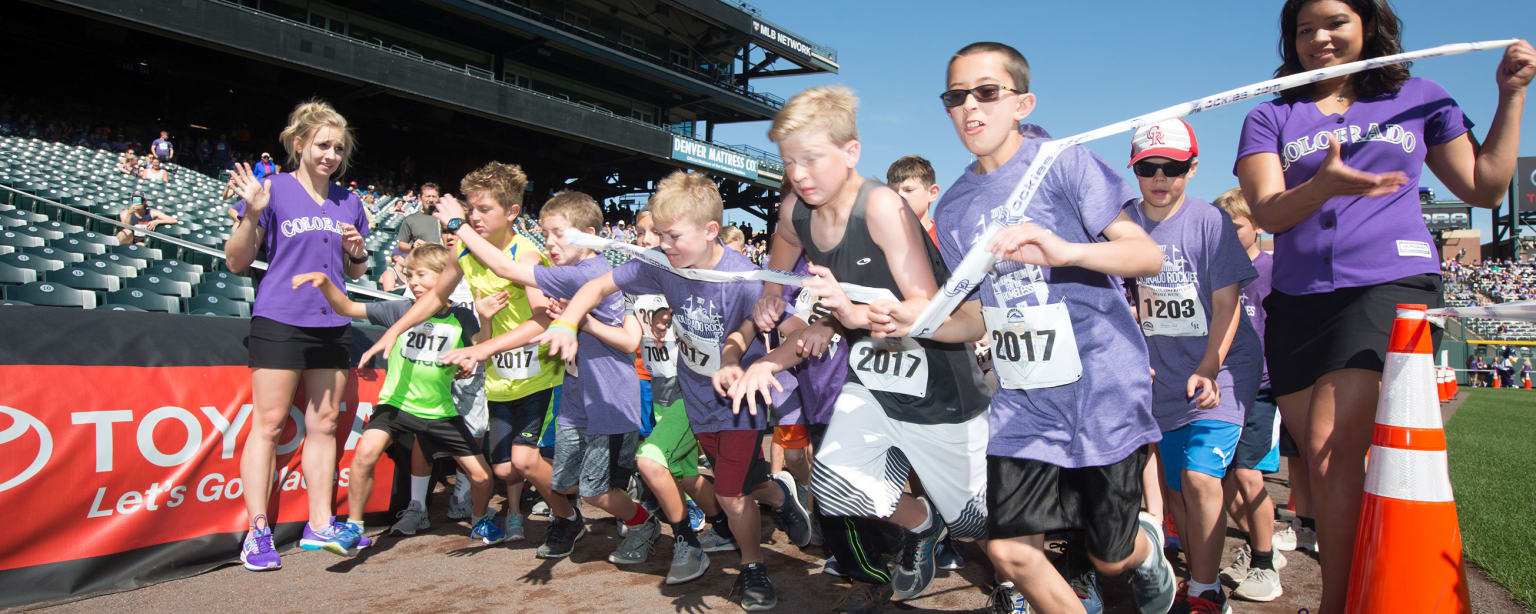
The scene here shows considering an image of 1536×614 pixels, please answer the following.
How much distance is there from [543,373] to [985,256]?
3232 millimetres

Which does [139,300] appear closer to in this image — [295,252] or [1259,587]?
[295,252]

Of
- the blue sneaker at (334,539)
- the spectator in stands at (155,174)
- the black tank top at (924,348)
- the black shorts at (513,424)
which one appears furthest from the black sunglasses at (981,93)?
the spectator in stands at (155,174)

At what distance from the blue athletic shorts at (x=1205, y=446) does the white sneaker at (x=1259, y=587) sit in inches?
26.3

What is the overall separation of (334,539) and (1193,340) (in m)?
3.94

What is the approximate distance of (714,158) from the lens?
34375 millimetres

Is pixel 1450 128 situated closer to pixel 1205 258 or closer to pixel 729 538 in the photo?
pixel 1205 258

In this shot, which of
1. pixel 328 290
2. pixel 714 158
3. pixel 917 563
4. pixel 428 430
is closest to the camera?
pixel 917 563

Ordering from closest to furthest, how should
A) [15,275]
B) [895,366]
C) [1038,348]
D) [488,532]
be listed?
[1038,348] → [895,366] → [488,532] → [15,275]

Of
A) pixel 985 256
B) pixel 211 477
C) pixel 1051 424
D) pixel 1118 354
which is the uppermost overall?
pixel 985 256

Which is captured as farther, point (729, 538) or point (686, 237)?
point (729, 538)

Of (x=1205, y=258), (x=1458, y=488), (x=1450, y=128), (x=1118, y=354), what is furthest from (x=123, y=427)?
(x=1458, y=488)

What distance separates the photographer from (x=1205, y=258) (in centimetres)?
332

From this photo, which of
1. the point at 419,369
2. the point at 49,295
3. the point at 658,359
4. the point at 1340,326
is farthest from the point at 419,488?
the point at 1340,326

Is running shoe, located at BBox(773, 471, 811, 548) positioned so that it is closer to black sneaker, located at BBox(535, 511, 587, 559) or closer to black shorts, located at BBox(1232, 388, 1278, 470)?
black sneaker, located at BBox(535, 511, 587, 559)
